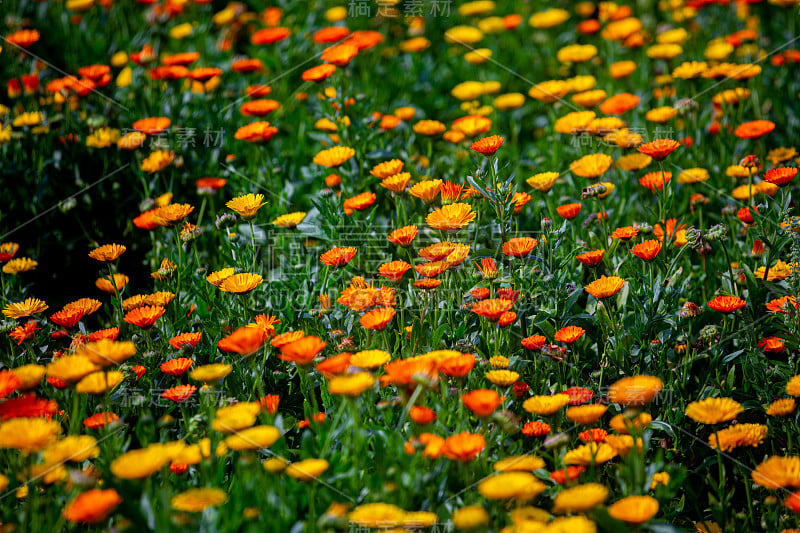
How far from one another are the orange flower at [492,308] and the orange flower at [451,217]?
283mm

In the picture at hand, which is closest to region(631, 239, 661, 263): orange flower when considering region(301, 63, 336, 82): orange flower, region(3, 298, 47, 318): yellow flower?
region(301, 63, 336, 82): orange flower

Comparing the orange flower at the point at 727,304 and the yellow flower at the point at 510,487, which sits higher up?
the orange flower at the point at 727,304

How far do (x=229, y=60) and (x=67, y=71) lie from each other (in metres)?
0.95

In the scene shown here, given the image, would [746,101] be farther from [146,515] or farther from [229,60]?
[146,515]

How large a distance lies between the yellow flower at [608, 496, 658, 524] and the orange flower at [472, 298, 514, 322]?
2.06 ft

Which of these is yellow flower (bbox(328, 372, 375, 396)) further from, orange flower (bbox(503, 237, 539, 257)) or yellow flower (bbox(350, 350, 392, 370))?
orange flower (bbox(503, 237, 539, 257))

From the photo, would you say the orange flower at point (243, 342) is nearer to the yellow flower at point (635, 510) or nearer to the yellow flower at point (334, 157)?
the yellow flower at point (635, 510)

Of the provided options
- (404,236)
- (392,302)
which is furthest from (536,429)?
(404,236)

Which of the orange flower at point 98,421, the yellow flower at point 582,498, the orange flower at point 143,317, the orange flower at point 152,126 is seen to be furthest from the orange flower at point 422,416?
the orange flower at point 152,126

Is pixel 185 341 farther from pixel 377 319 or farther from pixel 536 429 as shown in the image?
pixel 536 429

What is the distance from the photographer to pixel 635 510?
1361mm

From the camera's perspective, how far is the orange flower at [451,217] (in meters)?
2.07

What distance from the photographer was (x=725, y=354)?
2.22 m

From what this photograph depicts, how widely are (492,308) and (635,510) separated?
673mm
